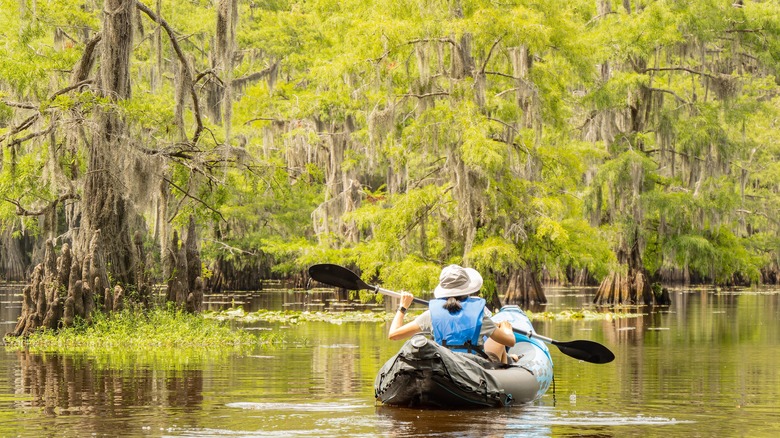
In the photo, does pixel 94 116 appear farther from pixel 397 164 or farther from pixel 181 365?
pixel 397 164

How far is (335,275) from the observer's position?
48.0ft

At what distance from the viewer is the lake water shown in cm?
1028

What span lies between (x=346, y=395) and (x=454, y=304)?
1.95m

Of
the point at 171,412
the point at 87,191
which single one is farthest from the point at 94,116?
the point at 171,412

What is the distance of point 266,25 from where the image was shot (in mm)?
43344

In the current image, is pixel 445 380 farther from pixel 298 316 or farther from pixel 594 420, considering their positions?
pixel 298 316

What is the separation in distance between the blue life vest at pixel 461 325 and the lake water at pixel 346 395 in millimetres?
716

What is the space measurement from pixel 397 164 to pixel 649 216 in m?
8.84

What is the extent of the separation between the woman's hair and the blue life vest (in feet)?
0.12

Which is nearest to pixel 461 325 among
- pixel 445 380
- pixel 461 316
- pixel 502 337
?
pixel 461 316

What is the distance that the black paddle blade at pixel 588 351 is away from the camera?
13.9 meters

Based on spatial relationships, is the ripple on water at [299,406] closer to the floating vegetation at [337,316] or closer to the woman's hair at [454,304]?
the woman's hair at [454,304]

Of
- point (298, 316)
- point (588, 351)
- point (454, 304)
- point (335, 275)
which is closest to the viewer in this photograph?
point (454, 304)

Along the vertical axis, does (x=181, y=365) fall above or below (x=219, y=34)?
below
